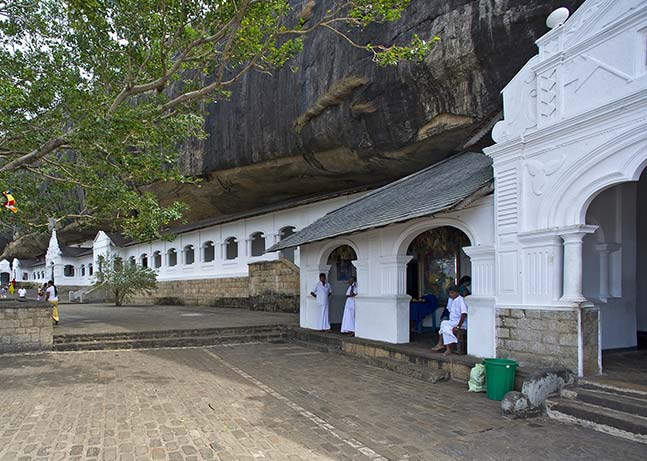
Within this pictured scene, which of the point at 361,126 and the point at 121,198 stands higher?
the point at 361,126

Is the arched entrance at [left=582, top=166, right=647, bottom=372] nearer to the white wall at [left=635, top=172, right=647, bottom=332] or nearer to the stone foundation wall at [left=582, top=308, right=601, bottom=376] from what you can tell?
the white wall at [left=635, top=172, right=647, bottom=332]

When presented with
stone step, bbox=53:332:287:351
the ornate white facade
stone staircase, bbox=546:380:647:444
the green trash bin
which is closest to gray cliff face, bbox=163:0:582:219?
the ornate white facade

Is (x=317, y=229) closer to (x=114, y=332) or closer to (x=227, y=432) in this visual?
(x=114, y=332)

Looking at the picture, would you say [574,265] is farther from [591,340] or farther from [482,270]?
[482,270]

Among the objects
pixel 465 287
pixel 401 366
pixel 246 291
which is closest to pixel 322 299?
pixel 401 366

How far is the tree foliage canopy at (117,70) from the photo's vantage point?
949cm

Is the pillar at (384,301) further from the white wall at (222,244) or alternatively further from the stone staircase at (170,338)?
the white wall at (222,244)

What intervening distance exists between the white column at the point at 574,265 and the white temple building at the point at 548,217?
2 cm

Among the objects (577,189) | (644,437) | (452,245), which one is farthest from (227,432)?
(452,245)

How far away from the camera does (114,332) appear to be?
13.1 m

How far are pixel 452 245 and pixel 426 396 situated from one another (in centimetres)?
488

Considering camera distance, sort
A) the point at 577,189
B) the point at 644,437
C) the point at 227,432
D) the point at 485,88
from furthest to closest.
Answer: the point at 485,88 < the point at 577,189 < the point at 227,432 < the point at 644,437

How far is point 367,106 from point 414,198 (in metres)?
6.72

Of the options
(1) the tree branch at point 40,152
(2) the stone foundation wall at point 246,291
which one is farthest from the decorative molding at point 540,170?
(2) the stone foundation wall at point 246,291
